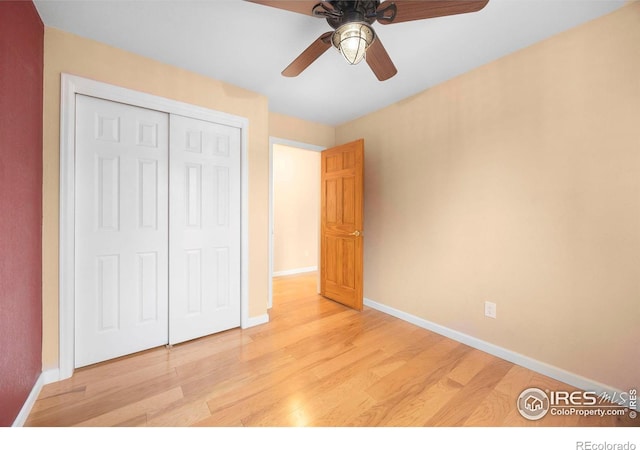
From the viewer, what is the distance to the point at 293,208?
5.22 metres

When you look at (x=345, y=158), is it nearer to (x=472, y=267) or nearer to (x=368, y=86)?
(x=368, y=86)

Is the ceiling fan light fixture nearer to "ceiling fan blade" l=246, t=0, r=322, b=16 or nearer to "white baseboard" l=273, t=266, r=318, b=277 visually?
"ceiling fan blade" l=246, t=0, r=322, b=16

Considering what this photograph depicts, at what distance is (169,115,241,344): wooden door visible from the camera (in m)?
2.26

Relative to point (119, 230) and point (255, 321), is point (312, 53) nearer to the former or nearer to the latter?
point (119, 230)

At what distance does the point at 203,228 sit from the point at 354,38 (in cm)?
198

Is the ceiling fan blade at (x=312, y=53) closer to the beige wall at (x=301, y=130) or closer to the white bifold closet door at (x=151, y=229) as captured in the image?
the white bifold closet door at (x=151, y=229)

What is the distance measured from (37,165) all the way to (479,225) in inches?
134

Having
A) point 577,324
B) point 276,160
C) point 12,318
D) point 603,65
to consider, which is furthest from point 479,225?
point 276,160

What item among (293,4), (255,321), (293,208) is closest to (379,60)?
(293,4)

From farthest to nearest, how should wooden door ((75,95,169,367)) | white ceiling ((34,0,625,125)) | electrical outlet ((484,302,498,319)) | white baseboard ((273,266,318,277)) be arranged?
white baseboard ((273,266,318,277))
electrical outlet ((484,302,498,319))
wooden door ((75,95,169,367))
white ceiling ((34,0,625,125))

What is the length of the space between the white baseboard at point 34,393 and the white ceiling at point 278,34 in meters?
2.41

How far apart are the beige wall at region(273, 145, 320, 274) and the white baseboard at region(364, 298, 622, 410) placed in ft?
8.69

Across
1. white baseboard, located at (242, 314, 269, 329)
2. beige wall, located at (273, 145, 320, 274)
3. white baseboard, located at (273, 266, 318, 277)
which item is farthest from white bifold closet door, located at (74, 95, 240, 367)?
beige wall, located at (273, 145, 320, 274)

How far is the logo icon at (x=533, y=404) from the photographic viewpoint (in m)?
1.50
